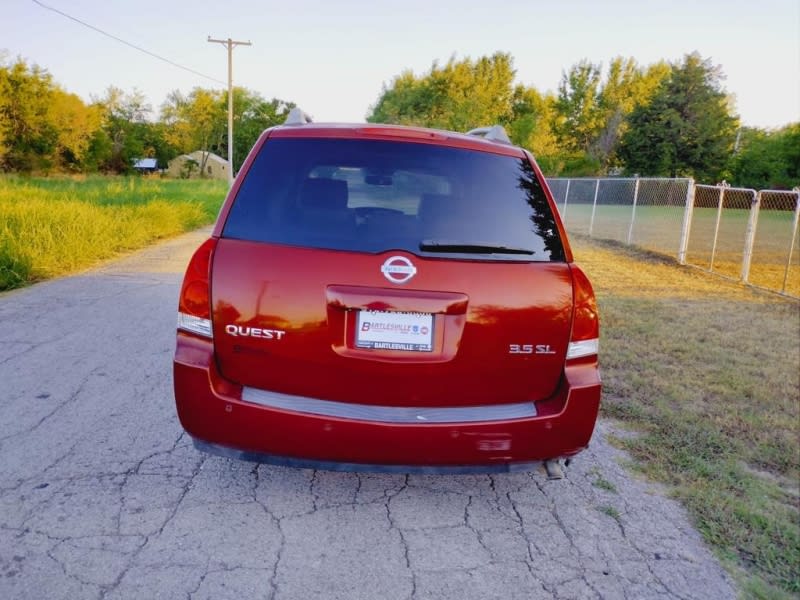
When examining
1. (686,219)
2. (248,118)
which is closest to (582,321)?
(686,219)

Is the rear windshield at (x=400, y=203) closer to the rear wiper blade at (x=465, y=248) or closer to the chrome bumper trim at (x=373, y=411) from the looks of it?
the rear wiper blade at (x=465, y=248)

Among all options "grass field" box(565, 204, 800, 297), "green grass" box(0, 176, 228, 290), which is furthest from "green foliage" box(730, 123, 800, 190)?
"green grass" box(0, 176, 228, 290)

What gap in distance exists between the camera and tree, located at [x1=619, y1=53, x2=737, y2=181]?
52312 millimetres

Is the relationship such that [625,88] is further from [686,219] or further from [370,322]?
[370,322]

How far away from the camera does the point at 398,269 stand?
241 cm

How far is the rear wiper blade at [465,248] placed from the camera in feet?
8.12

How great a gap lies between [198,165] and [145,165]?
322 inches

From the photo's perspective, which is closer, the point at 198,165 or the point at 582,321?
the point at 582,321

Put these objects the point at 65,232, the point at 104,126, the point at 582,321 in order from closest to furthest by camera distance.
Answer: the point at 582,321
the point at 65,232
the point at 104,126

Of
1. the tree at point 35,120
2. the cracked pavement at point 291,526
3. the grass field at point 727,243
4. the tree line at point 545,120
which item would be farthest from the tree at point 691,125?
the cracked pavement at point 291,526

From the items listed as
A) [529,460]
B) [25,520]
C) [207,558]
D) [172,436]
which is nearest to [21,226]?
[172,436]

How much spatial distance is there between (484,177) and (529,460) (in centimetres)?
131

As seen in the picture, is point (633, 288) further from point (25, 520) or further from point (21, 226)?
point (21, 226)

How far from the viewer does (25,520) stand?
260 cm
